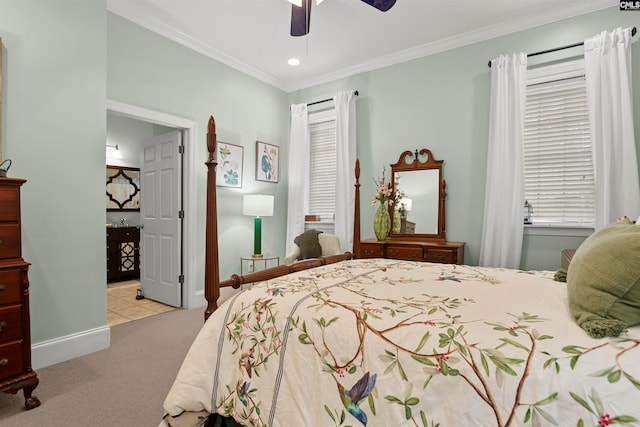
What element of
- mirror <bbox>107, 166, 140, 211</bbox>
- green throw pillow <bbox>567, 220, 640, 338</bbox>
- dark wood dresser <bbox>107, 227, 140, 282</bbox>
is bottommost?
dark wood dresser <bbox>107, 227, 140, 282</bbox>

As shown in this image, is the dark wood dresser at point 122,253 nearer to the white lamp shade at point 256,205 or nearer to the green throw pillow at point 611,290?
the white lamp shade at point 256,205

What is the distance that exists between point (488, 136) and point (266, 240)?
3079 mm

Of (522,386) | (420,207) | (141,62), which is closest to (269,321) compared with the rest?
(522,386)

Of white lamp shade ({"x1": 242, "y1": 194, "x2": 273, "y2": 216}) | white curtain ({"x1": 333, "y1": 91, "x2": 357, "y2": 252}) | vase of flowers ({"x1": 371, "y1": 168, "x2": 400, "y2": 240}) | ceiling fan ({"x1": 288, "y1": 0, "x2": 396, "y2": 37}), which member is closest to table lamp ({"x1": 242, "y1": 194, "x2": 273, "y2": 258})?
white lamp shade ({"x1": 242, "y1": 194, "x2": 273, "y2": 216})

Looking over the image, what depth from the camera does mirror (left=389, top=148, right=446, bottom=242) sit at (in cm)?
387

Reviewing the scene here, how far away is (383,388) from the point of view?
1.05 m

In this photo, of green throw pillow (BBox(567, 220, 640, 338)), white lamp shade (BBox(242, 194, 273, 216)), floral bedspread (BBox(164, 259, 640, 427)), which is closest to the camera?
floral bedspread (BBox(164, 259, 640, 427))

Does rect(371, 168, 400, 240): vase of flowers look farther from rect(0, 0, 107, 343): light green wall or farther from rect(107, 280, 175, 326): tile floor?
rect(0, 0, 107, 343): light green wall

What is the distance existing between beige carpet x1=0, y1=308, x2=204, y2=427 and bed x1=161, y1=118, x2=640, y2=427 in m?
0.67

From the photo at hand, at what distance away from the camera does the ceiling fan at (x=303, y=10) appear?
97.5 inches

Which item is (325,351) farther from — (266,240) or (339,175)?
(266,240)

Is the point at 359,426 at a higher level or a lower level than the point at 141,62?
lower

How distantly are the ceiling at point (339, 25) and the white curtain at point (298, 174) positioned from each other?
30.3 inches

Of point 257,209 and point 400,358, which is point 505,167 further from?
point 400,358
